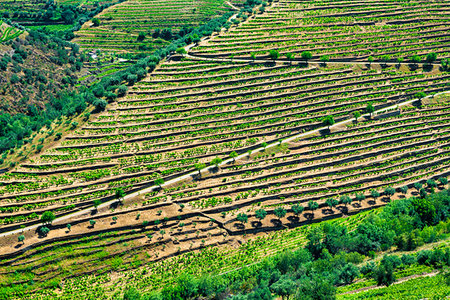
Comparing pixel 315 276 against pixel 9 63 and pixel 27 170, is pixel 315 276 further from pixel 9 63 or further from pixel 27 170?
pixel 9 63

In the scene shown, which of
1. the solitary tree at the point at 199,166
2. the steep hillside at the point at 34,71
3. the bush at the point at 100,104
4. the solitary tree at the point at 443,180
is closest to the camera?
the solitary tree at the point at 199,166

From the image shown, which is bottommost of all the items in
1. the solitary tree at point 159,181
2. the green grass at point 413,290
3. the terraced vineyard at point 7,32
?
the green grass at point 413,290

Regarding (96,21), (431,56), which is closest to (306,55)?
(431,56)

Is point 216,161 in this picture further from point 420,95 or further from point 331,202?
point 420,95

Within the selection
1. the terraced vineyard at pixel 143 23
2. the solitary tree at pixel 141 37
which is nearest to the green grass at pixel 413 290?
the terraced vineyard at pixel 143 23

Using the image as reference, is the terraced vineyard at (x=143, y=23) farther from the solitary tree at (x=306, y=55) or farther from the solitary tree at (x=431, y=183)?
the solitary tree at (x=431, y=183)

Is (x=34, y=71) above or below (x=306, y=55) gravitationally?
below

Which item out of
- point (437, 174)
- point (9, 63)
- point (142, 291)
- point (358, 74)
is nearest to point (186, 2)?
point (9, 63)
